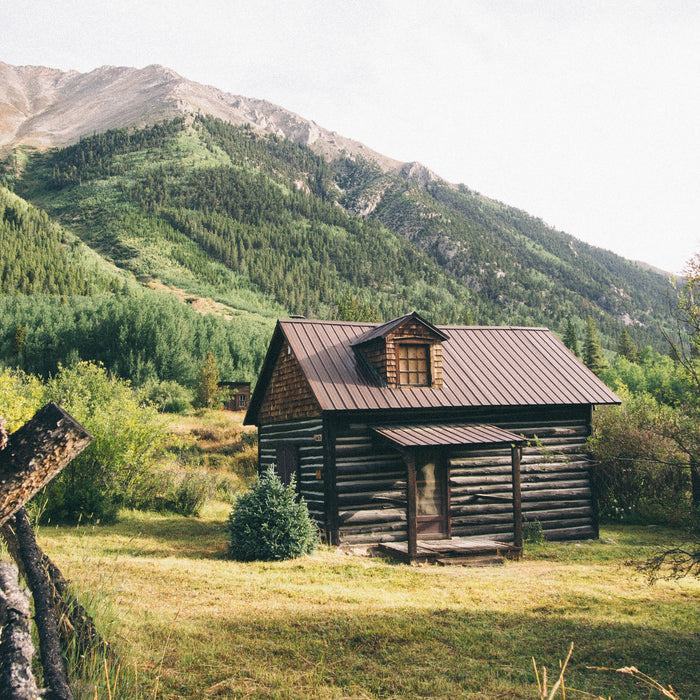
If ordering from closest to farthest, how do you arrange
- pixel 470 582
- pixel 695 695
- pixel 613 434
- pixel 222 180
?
pixel 695 695 → pixel 470 582 → pixel 613 434 → pixel 222 180

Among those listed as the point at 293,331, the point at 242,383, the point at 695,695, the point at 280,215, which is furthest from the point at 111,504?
the point at 280,215

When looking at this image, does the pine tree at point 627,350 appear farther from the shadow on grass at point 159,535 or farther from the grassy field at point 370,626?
the shadow on grass at point 159,535

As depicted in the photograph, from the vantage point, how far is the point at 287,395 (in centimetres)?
1873

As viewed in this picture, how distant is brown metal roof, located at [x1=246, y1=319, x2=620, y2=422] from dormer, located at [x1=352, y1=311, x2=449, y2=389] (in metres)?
0.30

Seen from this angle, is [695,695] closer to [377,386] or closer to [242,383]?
[377,386]

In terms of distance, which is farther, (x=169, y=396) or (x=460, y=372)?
(x=169, y=396)

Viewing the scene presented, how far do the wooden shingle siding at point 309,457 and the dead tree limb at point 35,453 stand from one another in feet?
41.3

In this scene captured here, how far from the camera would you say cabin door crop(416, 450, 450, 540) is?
16344 millimetres

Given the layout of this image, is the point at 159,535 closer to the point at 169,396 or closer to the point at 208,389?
the point at 169,396

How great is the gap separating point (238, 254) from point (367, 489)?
126542 millimetres

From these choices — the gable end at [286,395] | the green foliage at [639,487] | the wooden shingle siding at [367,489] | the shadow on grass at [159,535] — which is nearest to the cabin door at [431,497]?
the wooden shingle siding at [367,489]

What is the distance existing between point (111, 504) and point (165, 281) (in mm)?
92889

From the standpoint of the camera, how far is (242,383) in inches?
2189

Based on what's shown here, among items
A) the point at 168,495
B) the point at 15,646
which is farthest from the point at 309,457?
the point at 15,646
